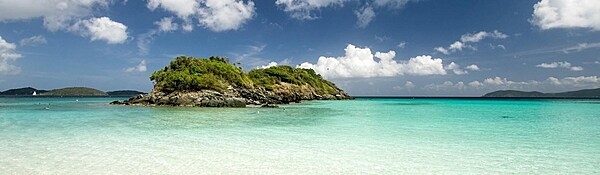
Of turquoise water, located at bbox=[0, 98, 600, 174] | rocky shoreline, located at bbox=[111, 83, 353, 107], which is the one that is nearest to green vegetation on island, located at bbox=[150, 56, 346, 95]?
rocky shoreline, located at bbox=[111, 83, 353, 107]

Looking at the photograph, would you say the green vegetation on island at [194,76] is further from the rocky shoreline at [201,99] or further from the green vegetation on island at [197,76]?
the rocky shoreline at [201,99]

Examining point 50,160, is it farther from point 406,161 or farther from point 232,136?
point 406,161

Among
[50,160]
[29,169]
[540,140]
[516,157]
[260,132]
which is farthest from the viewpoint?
[260,132]

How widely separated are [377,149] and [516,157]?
14.2 feet

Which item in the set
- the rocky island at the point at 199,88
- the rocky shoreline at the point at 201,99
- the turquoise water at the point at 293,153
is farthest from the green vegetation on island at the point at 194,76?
the turquoise water at the point at 293,153

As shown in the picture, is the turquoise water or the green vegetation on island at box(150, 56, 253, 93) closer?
the turquoise water

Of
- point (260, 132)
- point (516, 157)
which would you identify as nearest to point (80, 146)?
point (260, 132)

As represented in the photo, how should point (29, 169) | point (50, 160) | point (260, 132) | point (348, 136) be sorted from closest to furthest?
point (29, 169) < point (50, 160) < point (348, 136) < point (260, 132)

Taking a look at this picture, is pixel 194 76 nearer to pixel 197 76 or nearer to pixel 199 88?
pixel 197 76

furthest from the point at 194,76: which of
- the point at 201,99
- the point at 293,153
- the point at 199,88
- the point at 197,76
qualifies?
the point at 293,153

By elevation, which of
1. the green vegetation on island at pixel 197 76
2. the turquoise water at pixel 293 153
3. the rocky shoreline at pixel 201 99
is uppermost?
the green vegetation on island at pixel 197 76

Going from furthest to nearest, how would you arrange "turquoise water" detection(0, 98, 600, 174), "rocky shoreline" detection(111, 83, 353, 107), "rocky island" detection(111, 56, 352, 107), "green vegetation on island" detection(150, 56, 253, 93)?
"green vegetation on island" detection(150, 56, 253, 93) < "rocky island" detection(111, 56, 352, 107) < "rocky shoreline" detection(111, 83, 353, 107) < "turquoise water" detection(0, 98, 600, 174)

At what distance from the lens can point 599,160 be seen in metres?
12.0

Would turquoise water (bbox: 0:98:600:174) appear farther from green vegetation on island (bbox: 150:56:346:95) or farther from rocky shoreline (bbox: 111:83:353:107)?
green vegetation on island (bbox: 150:56:346:95)
